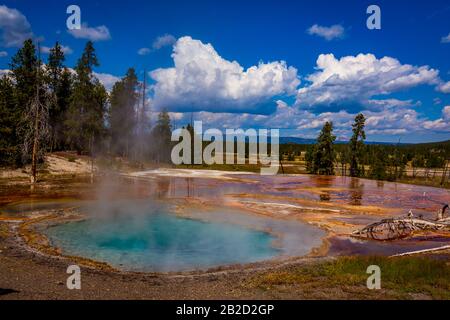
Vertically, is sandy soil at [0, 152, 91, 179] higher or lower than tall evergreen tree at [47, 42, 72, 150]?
lower

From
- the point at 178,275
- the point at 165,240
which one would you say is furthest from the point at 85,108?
the point at 178,275

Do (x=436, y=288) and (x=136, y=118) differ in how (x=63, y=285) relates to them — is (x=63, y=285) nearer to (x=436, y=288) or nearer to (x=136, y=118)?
(x=436, y=288)

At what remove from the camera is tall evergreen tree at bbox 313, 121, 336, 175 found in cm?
6481

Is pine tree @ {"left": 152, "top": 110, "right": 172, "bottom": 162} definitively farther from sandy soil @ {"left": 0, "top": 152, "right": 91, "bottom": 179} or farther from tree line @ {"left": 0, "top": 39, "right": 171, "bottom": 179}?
sandy soil @ {"left": 0, "top": 152, "right": 91, "bottom": 179}

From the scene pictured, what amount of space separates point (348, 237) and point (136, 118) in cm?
4958

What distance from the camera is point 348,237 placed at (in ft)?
63.2

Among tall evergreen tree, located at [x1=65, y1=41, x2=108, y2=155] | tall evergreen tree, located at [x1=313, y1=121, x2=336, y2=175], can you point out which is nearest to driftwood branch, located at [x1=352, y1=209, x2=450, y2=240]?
tall evergreen tree, located at [x1=65, y1=41, x2=108, y2=155]

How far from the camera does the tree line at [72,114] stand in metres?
A: 37.6

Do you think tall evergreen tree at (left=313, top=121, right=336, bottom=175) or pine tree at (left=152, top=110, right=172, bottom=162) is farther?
pine tree at (left=152, top=110, right=172, bottom=162)

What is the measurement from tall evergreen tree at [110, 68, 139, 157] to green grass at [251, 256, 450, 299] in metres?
51.8

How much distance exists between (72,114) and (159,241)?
38.4 m

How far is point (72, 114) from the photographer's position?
50.9 metres

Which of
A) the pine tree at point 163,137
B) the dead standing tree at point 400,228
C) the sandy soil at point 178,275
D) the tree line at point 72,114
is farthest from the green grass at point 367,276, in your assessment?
the pine tree at point 163,137

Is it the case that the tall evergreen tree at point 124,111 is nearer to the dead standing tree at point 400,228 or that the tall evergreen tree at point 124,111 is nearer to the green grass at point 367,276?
the dead standing tree at point 400,228
